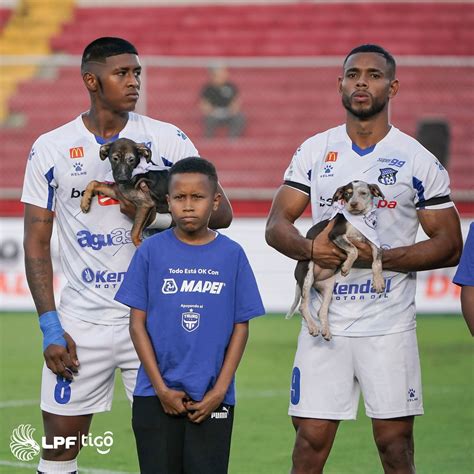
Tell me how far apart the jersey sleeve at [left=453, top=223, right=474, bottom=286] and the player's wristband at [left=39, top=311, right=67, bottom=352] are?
189cm

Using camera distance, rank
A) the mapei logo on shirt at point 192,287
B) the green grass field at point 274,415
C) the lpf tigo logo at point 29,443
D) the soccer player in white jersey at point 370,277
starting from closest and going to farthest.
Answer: the mapei logo on shirt at point 192,287 → the soccer player in white jersey at point 370,277 → the green grass field at point 274,415 → the lpf tigo logo at point 29,443

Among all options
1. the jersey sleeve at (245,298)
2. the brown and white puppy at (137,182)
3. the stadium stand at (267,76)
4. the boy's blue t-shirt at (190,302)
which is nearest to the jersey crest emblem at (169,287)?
the boy's blue t-shirt at (190,302)

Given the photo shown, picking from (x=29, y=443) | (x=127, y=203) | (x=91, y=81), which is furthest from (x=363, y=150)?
(x=29, y=443)

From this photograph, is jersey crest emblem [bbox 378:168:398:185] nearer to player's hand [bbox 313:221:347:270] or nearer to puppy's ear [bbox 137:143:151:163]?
player's hand [bbox 313:221:347:270]

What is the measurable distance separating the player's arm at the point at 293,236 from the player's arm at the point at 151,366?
94cm

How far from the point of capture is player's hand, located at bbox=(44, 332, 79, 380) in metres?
5.60

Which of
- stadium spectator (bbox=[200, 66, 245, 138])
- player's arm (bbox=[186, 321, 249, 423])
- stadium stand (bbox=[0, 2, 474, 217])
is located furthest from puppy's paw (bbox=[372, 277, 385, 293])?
stadium spectator (bbox=[200, 66, 245, 138])

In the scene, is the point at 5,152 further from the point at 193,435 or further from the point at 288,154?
the point at 193,435

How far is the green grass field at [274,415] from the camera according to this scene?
759cm

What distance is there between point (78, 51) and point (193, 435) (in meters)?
19.3

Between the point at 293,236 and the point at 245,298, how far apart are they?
69cm

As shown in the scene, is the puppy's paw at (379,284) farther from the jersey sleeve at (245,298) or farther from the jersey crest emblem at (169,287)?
the jersey crest emblem at (169,287)

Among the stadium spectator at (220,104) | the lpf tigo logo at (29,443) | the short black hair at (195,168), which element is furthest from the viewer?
the stadium spectator at (220,104)

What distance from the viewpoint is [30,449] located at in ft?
25.7
